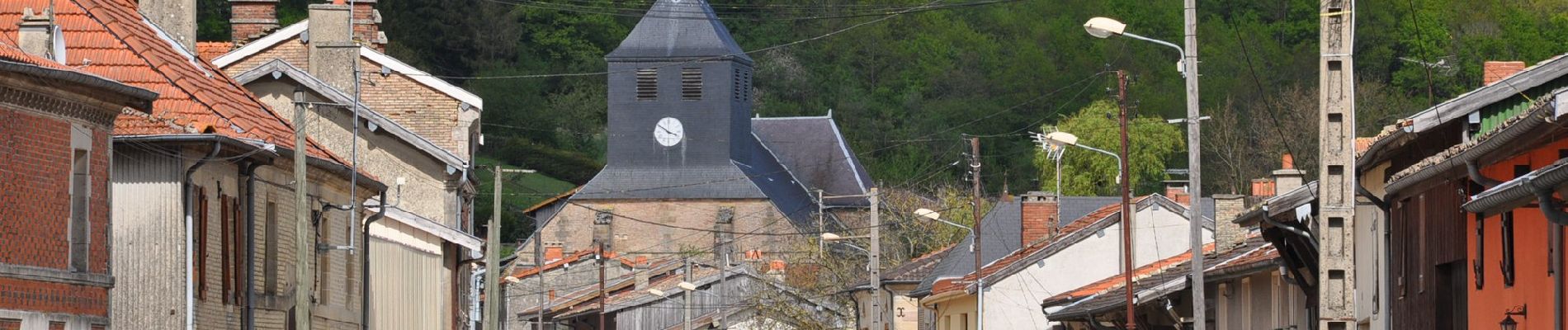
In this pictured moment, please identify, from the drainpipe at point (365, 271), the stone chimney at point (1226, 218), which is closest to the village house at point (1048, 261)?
the stone chimney at point (1226, 218)

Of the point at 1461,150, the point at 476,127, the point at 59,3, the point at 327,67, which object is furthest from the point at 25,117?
the point at 476,127

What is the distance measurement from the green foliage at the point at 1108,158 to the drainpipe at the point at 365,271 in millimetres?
55300

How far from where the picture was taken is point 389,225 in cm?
3058

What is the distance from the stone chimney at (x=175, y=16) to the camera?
25344 millimetres

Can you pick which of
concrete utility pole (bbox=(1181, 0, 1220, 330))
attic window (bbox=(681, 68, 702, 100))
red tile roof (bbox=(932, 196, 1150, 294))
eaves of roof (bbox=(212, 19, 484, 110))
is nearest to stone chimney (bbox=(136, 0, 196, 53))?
eaves of roof (bbox=(212, 19, 484, 110))

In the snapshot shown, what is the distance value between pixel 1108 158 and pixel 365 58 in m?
52.5

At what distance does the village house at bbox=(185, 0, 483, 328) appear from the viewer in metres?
30.7

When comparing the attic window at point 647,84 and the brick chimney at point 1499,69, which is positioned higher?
the attic window at point 647,84

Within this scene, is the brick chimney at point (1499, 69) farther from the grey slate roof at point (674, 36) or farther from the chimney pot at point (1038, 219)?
the grey slate roof at point (674, 36)

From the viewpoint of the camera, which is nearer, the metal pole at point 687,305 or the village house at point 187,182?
the village house at point 187,182

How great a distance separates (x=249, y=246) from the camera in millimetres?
22891

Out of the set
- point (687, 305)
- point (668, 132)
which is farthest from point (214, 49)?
Answer: point (668, 132)

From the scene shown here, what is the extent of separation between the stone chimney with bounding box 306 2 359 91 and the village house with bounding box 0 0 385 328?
8035 mm

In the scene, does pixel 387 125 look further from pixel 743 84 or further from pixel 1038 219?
pixel 743 84
